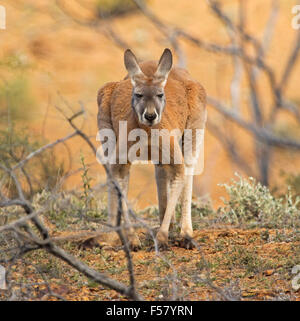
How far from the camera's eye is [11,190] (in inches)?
257

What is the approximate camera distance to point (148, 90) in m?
4.62

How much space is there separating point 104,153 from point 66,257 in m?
2.22

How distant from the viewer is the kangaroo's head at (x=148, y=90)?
4.54 metres

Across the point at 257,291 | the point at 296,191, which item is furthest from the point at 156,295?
the point at 296,191

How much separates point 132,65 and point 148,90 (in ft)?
1.05

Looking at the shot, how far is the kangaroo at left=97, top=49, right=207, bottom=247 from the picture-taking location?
4676 millimetres

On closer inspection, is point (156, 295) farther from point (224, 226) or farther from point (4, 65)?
point (4, 65)

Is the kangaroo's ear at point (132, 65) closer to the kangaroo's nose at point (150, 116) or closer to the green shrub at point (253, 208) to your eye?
→ the kangaroo's nose at point (150, 116)

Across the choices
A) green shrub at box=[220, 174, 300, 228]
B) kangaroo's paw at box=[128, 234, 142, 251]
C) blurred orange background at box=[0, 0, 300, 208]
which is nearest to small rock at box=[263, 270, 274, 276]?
kangaroo's paw at box=[128, 234, 142, 251]
